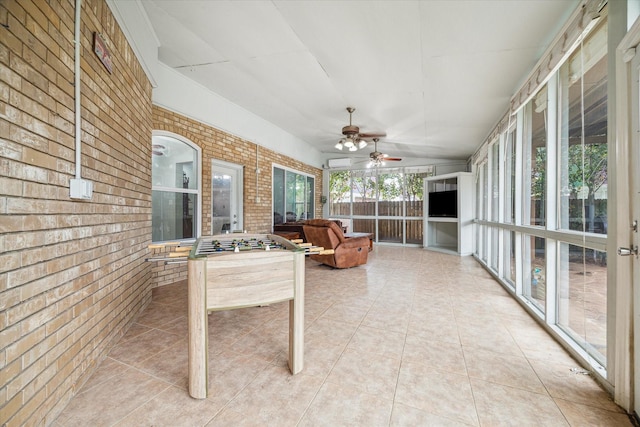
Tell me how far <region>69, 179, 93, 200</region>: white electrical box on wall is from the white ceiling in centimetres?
192

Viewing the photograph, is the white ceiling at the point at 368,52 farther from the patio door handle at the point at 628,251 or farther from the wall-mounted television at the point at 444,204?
the wall-mounted television at the point at 444,204

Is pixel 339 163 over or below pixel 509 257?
over

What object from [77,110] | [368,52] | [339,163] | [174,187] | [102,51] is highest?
[368,52]

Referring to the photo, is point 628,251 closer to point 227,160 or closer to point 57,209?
point 57,209

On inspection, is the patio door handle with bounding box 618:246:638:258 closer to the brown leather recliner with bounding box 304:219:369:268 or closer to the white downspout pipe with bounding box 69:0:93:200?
the white downspout pipe with bounding box 69:0:93:200

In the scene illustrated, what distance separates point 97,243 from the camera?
6.19 ft

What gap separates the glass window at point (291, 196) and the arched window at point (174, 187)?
2.18 meters

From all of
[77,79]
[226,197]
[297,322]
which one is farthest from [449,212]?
[77,79]

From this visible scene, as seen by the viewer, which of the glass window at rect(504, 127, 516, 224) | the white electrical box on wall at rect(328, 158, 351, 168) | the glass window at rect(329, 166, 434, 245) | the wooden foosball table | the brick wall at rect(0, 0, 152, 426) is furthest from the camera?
the white electrical box on wall at rect(328, 158, 351, 168)

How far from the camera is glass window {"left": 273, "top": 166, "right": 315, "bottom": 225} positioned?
6.23 meters

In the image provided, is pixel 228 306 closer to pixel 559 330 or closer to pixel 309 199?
pixel 559 330

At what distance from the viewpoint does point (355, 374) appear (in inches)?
69.6

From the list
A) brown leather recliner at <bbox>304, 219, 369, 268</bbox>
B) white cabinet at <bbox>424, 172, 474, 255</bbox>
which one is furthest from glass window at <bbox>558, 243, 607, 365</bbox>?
white cabinet at <bbox>424, 172, 474, 255</bbox>

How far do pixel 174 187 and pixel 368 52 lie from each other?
10.4ft
